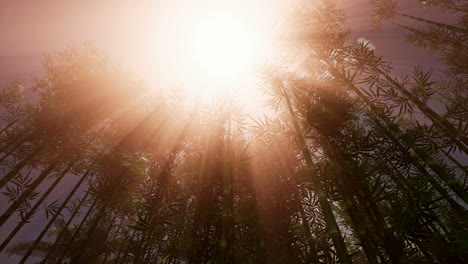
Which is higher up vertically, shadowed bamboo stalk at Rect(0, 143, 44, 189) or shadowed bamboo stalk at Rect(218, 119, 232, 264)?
shadowed bamboo stalk at Rect(0, 143, 44, 189)

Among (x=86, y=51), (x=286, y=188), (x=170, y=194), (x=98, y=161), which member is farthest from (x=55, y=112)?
(x=286, y=188)

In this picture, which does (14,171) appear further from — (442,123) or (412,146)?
(442,123)

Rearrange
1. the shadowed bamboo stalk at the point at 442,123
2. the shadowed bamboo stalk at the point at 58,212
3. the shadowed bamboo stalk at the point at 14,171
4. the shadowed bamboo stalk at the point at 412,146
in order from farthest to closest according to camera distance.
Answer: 1. the shadowed bamboo stalk at the point at 58,212
2. the shadowed bamboo stalk at the point at 14,171
3. the shadowed bamboo stalk at the point at 442,123
4. the shadowed bamboo stalk at the point at 412,146

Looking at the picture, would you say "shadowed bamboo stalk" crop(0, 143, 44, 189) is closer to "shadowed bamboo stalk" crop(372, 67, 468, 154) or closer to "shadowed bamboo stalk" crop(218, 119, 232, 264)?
"shadowed bamboo stalk" crop(218, 119, 232, 264)

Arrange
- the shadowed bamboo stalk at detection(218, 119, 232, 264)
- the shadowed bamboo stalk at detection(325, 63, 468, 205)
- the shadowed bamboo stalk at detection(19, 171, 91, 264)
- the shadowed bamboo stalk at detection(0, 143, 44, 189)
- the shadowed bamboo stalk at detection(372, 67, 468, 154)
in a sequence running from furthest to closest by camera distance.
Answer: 1. the shadowed bamboo stalk at detection(19, 171, 91, 264)
2. the shadowed bamboo stalk at detection(0, 143, 44, 189)
3. the shadowed bamboo stalk at detection(372, 67, 468, 154)
4. the shadowed bamboo stalk at detection(218, 119, 232, 264)
5. the shadowed bamboo stalk at detection(325, 63, 468, 205)

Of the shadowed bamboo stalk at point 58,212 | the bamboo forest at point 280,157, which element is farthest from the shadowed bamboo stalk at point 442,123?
the shadowed bamboo stalk at point 58,212

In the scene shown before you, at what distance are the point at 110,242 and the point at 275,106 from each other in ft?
31.0

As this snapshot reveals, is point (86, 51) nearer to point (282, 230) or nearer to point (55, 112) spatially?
point (55, 112)

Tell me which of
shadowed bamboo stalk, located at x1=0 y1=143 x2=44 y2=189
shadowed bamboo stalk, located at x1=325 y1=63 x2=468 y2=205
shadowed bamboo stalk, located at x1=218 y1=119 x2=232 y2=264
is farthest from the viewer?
shadowed bamboo stalk, located at x1=0 y1=143 x2=44 y2=189

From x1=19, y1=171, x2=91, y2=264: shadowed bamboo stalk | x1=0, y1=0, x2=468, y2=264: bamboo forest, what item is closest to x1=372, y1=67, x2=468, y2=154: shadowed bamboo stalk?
x1=0, y1=0, x2=468, y2=264: bamboo forest

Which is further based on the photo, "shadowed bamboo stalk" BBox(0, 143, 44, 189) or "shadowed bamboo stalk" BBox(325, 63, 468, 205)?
"shadowed bamboo stalk" BBox(0, 143, 44, 189)

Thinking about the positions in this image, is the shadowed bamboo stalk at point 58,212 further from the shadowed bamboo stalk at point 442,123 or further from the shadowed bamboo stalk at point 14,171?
the shadowed bamboo stalk at point 442,123

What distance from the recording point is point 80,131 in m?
7.72

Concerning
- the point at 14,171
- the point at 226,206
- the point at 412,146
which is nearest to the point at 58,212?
the point at 14,171
